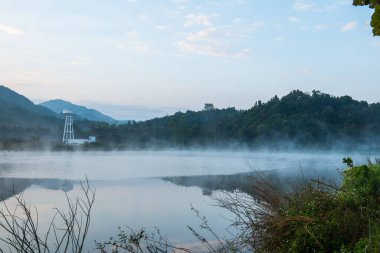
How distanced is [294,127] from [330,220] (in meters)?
63.5

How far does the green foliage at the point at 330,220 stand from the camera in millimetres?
3986

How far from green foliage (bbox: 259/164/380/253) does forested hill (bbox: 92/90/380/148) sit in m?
60.1

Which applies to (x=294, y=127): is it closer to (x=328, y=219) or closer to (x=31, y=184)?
(x=31, y=184)

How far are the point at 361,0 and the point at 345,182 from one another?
1946mm

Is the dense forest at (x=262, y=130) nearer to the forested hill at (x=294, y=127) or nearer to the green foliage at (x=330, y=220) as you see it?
the forested hill at (x=294, y=127)

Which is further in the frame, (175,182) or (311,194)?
(175,182)

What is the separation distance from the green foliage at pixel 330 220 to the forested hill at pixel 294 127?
197ft

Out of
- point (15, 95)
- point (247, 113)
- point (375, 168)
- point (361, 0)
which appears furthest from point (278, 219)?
point (15, 95)

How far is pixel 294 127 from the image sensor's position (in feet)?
218

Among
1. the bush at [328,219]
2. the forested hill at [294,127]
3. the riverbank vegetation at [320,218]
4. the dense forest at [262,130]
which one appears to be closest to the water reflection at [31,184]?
the riverbank vegetation at [320,218]

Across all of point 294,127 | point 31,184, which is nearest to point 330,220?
point 31,184

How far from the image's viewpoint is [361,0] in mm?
4418

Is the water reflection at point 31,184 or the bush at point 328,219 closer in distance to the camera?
the bush at point 328,219

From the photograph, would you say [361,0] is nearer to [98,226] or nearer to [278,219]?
[278,219]
